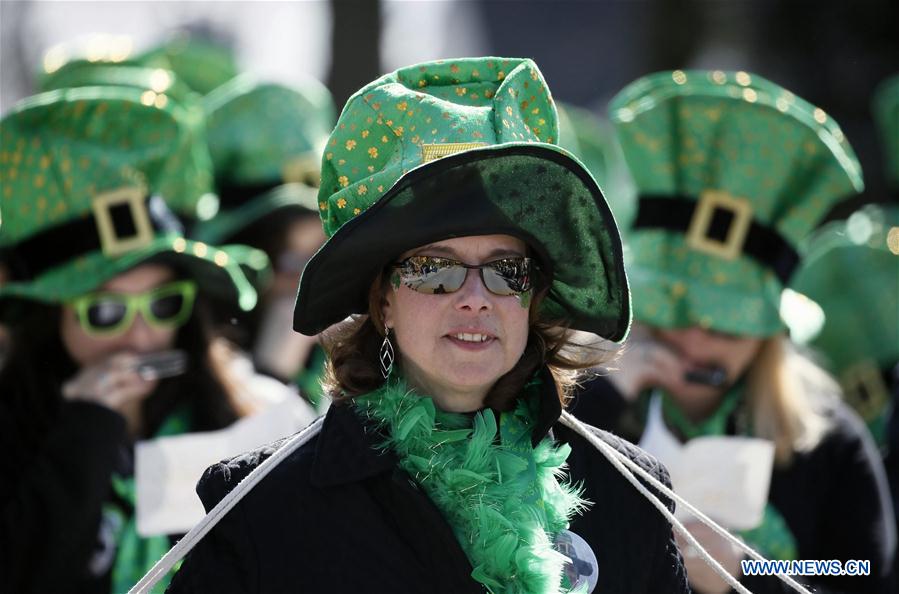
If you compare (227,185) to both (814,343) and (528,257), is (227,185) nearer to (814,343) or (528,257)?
(814,343)

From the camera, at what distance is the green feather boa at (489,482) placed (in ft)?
8.29

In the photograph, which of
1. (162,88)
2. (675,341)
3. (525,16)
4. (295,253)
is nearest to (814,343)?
(675,341)

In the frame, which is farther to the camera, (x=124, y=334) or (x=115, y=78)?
(x=115, y=78)

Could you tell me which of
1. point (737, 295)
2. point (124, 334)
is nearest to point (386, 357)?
point (124, 334)

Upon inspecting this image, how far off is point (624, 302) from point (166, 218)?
216 cm

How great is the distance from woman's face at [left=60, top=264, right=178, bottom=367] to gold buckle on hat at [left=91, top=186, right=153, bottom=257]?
0.28 feet

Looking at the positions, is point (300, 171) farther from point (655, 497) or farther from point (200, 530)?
point (200, 530)

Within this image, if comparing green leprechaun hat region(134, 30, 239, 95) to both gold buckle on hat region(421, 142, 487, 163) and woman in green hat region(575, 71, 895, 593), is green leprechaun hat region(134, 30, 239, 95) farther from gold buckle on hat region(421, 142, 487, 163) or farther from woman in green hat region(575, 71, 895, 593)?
gold buckle on hat region(421, 142, 487, 163)

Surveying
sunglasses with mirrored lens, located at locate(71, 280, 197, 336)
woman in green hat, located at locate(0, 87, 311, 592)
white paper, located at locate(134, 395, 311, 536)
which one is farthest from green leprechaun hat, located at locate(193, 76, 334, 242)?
white paper, located at locate(134, 395, 311, 536)

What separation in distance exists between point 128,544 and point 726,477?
6.00ft

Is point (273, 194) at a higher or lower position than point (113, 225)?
lower

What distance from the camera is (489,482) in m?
2.62

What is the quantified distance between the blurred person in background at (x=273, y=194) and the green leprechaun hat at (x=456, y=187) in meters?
2.49

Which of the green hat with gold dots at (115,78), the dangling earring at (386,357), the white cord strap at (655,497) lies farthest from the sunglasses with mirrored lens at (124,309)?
the white cord strap at (655,497)
